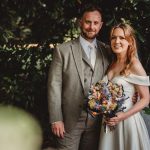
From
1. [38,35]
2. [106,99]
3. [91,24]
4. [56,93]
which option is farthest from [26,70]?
[106,99]

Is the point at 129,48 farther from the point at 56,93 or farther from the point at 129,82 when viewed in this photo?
the point at 56,93

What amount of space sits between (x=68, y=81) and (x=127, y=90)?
0.58 meters

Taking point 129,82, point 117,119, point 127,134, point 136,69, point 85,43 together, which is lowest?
point 127,134

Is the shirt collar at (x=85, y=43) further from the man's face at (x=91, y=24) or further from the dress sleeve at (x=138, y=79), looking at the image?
the dress sleeve at (x=138, y=79)

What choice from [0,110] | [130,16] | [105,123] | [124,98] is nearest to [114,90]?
[124,98]

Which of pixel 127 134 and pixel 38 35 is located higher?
pixel 38 35

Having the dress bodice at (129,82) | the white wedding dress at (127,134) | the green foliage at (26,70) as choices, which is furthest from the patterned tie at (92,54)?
the green foliage at (26,70)

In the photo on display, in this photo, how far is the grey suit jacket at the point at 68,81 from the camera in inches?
184

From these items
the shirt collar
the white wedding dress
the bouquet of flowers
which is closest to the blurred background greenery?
the shirt collar

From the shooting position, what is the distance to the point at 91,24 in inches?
183

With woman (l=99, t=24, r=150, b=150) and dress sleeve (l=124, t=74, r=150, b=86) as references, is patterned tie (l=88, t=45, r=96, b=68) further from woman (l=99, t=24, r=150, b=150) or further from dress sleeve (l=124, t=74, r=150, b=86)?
dress sleeve (l=124, t=74, r=150, b=86)

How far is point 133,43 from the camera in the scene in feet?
15.1

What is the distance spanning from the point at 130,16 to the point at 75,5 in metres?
0.69

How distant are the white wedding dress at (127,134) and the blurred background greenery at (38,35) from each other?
36.1 inches
